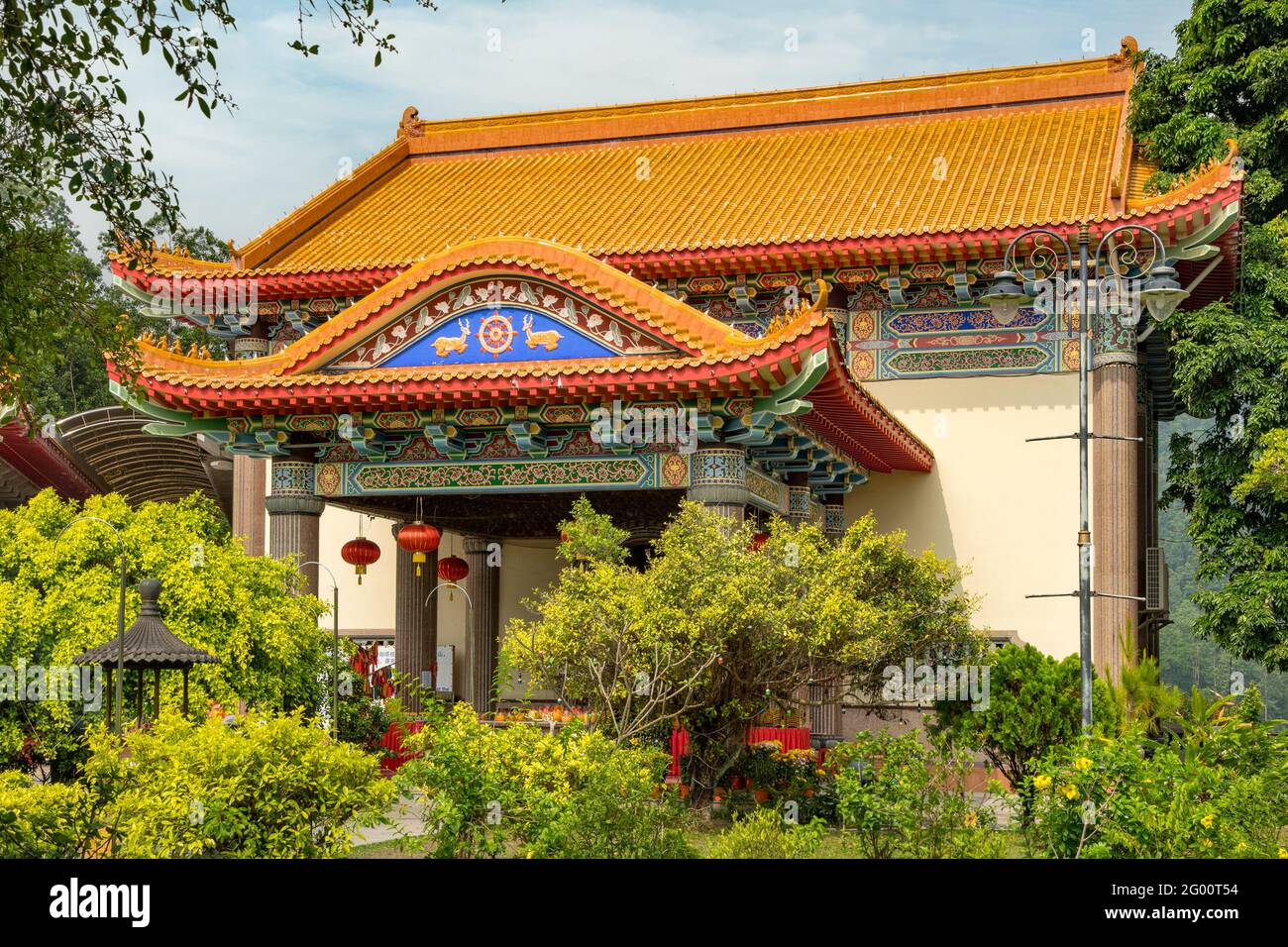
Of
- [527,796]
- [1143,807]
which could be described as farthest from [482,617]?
[1143,807]

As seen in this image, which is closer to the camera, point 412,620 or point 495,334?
point 495,334

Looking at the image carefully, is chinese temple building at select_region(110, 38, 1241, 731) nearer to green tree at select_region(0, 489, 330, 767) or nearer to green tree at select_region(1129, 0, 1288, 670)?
green tree at select_region(1129, 0, 1288, 670)

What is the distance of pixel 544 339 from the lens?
15617mm

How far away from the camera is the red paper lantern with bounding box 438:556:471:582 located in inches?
845

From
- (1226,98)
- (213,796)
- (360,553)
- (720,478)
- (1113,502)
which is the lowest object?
(213,796)

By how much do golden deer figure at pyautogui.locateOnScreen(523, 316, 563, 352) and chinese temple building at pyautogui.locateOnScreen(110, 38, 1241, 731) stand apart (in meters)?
0.03

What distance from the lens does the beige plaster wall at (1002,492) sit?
742 inches

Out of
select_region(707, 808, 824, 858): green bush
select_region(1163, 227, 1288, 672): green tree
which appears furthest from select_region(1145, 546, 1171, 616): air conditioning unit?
select_region(707, 808, 824, 858): green bush

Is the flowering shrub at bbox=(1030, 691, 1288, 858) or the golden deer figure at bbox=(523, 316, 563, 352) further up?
the golden deer figure at bbox=(523, 316, 563, 352)

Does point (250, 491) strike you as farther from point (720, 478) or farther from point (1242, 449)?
point (1242, 449)

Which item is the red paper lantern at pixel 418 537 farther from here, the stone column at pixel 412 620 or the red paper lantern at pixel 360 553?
the stone column at pixel 412 620

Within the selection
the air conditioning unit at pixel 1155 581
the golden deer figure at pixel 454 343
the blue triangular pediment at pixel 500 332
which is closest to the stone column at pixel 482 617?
the blue triangular pediment at pixel 500 332

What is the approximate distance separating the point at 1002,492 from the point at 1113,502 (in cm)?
140

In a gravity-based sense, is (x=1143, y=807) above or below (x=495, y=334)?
below
